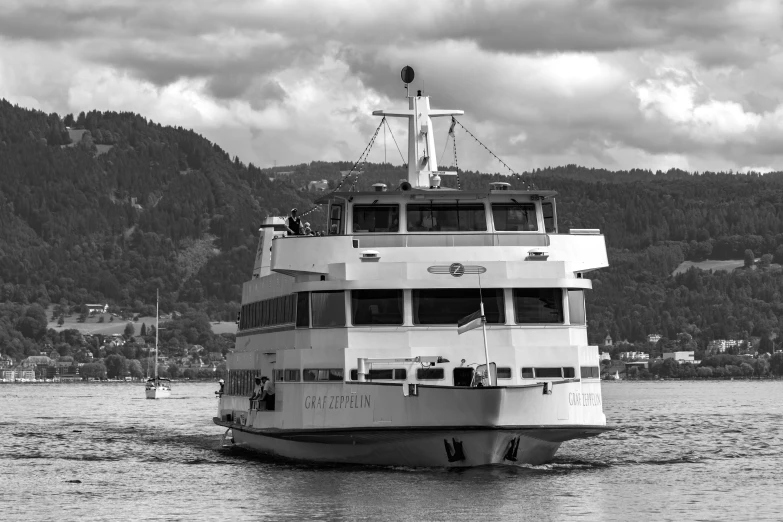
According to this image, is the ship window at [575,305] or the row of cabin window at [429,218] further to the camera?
the row of cabin window at [429,218]

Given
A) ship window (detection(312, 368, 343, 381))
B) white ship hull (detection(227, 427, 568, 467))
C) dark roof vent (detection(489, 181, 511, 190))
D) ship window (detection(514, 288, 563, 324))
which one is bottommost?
white ship hull (detection(227, 427, 568, 467))

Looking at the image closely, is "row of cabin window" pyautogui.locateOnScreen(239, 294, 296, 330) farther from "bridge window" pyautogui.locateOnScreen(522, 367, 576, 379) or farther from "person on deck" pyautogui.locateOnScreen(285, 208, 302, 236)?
"bridge window" pyautogui.locateOnScreen(522, 367, 576, 379)

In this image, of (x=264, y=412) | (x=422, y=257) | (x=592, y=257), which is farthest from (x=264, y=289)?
(x=592, y=257)

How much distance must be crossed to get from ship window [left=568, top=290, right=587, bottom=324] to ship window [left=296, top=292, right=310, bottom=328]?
6065 millimetres

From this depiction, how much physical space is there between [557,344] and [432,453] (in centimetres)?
387

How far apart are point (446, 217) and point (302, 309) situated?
4096 millimetres

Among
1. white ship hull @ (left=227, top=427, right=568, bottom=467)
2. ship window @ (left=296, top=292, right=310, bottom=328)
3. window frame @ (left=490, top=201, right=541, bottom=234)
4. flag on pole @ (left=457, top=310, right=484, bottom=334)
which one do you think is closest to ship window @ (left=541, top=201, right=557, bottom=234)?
window frame @ (left=490, top=201, right=541, bottom=234)

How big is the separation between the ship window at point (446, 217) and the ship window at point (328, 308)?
104 inches

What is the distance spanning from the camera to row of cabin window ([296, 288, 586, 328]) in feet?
113

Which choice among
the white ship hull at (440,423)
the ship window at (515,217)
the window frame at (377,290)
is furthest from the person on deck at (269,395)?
the ship window at (515,217)

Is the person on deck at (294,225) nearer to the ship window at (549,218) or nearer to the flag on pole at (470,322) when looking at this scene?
the ship window at (549,218)

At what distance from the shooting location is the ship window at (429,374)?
33781 millimetres

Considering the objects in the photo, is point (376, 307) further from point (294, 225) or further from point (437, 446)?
point (294, 225)

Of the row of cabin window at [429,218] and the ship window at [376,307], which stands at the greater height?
the row of cabin window at [429,218]
